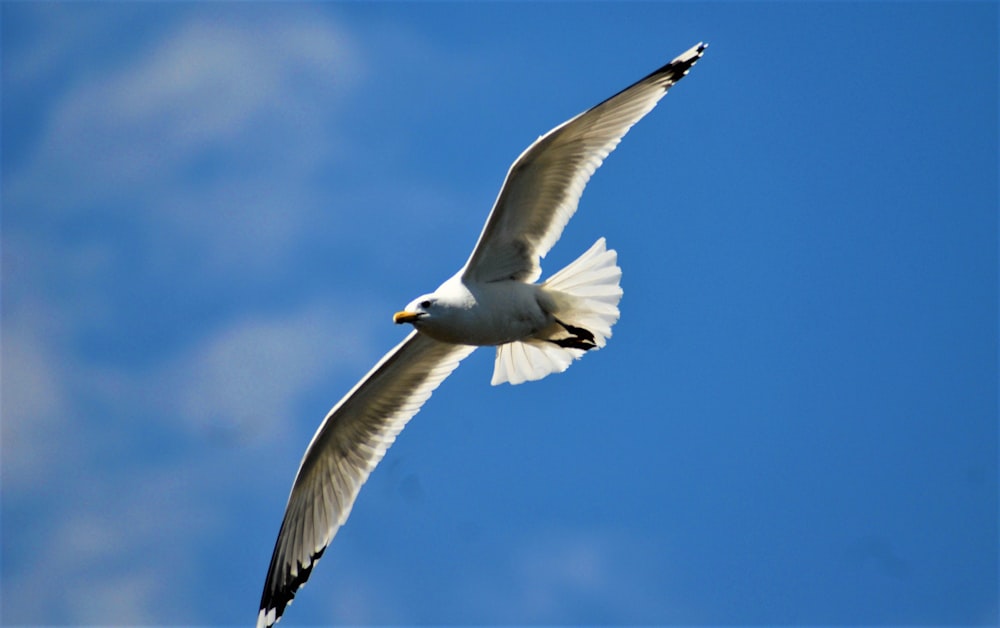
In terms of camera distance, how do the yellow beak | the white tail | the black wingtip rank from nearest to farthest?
1. the yellow beak
2. the white tail
3. the black wingtip

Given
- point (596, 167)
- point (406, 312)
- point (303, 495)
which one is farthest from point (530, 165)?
point (303, 495)

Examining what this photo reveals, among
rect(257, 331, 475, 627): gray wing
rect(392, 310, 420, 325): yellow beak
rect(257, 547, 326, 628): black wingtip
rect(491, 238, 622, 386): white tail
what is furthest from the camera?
A: rect(257, 547, 326, 628): black wingtip

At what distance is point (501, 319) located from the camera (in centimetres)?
719

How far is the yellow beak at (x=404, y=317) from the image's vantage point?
7.03m

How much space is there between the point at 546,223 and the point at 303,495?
8.13 feet

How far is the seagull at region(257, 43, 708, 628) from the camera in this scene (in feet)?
23.4

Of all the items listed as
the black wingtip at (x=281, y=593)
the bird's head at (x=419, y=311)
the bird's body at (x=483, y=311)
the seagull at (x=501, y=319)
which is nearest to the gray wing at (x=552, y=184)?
the seagull at (x=501, y=319)

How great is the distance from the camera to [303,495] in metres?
8.22

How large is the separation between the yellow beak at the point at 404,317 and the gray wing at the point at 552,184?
1.27 feet

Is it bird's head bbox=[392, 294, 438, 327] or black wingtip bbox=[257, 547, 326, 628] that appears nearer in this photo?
bird's head bbox=[392, 294, 438, 327]

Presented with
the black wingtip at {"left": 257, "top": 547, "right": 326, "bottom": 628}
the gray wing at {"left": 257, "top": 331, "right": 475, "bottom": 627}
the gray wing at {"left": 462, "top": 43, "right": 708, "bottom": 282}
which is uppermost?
the gray wing at {"left": 462, "top": 43, "right": 708, "bottom": 282}

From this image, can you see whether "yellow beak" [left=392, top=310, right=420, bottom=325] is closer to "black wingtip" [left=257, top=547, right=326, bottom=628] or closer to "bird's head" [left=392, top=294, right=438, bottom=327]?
"bird's head" [left=392, top=294, right=438, bottom=327]

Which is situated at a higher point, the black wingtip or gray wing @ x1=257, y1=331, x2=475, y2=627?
gray wing @ x1=257, y1=331, x2=475, y2=627

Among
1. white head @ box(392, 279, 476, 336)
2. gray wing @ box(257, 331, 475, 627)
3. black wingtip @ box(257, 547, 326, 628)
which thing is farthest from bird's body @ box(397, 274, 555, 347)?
black wingtip @ box(257, 547, 326, 628)
